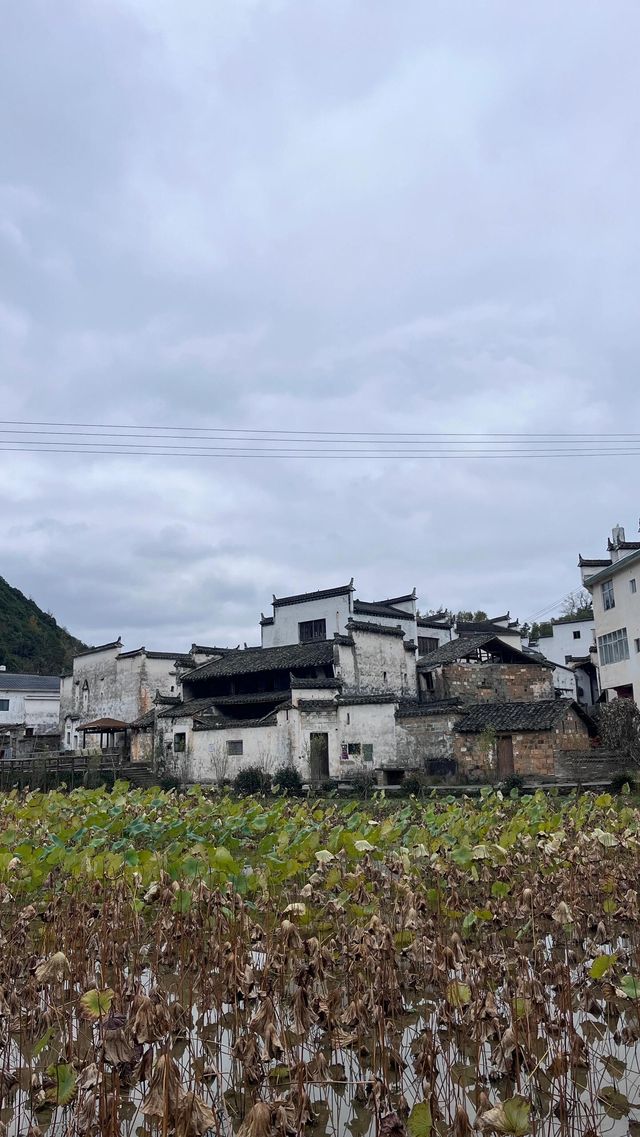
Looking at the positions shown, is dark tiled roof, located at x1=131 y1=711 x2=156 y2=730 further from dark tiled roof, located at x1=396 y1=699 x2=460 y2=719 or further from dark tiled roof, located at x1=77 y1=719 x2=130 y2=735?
dark tiled roof, located at x1=396 y1=699 x2=460 y2=719

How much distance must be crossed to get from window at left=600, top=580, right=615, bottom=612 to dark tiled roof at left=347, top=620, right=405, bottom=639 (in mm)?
8404

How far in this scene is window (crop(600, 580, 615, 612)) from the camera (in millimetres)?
27547

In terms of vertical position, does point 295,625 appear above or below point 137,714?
above

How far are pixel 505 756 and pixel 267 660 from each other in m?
11.2

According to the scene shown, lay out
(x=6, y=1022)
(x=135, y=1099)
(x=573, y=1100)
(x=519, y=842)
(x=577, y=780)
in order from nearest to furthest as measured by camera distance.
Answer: (x=573, y=1100) → (x=135, y=1099) → (x=6, y=1022) → (x=519, y=842) → (x=577, y=780)

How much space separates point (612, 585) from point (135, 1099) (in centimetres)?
2545

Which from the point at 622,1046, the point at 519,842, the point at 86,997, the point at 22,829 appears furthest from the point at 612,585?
the point at 86,997

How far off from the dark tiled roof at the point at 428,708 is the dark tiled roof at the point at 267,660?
4.04 metres

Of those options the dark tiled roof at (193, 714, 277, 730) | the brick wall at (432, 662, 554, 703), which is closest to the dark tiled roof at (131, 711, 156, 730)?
the dark tiled roof at (193, 714, 277, 730)

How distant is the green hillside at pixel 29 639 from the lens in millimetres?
52375

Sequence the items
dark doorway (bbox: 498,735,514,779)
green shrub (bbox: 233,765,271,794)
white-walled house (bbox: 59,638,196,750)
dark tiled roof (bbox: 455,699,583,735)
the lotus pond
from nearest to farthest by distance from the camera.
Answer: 1. the lotus pond
2. dark tiled roof (bbox: 455,699,583,735)
3. dark doorway (bbox: 498,735,514,779)
4. green shrub (bbox: 233,765,271,794)
5. white-walled house (bbox: 59,638,196,750)

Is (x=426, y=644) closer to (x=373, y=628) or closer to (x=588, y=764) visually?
(x=373, y=628)

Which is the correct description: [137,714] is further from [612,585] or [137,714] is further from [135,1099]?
[135,1099]

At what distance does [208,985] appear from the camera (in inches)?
221
